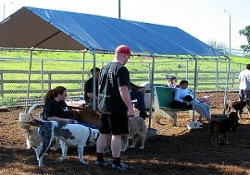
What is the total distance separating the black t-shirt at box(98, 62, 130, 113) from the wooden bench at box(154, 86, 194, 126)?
4.85 meters

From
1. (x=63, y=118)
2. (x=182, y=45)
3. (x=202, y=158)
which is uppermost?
(x=182, y=45)

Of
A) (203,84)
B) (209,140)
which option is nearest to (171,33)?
(209,140)

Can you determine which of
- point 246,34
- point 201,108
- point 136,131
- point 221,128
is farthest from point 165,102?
point 246,34

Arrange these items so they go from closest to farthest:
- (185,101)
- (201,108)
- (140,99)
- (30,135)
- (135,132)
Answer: (30,135), (135,132), (140,99), (185,101), (201,108)

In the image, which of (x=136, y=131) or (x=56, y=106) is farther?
(x=136, y=131)

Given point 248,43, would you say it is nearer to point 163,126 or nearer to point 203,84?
point 203,84

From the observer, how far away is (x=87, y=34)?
918cm

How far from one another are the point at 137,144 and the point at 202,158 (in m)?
1.66

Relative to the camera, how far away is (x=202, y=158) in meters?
8.05

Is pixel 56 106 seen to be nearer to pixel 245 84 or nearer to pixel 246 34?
pixel 245 84

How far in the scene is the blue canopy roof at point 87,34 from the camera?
9.12 meters

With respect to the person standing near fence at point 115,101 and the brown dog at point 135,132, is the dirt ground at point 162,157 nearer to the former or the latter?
the brown dog at point 135,132

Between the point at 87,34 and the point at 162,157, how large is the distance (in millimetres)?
2811

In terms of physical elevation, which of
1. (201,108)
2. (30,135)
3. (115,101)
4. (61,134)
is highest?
(115,101)
